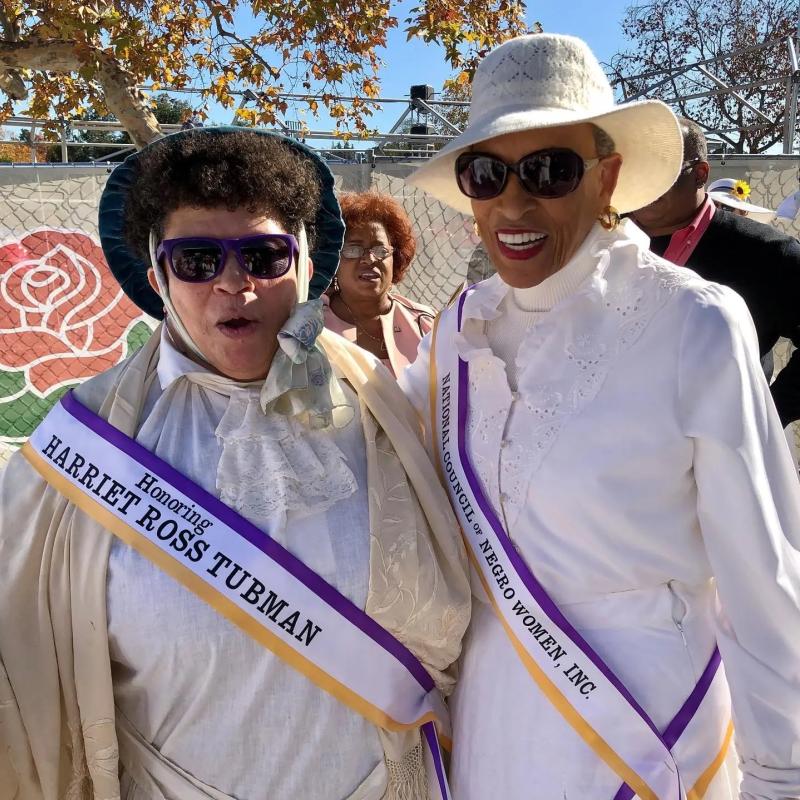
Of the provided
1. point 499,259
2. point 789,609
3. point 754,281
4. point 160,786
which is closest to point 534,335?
point 499,259

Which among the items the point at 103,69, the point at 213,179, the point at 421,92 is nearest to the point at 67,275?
the point at 103,69

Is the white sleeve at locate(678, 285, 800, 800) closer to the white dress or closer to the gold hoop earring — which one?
the white dress

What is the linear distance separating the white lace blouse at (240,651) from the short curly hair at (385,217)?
7.43ft

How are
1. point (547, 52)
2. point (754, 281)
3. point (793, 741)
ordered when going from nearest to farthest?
point (793, 741) < point (547, 52) < point (754, 281)

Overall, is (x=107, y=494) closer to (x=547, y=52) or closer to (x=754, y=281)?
(x=547, y=52)

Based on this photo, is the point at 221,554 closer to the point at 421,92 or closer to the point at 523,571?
the point at 523,571

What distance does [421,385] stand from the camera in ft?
7.01

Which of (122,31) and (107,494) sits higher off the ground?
(122,31)

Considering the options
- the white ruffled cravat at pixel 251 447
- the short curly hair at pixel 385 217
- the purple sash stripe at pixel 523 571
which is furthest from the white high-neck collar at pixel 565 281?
the short curly hair at pixel 385 217

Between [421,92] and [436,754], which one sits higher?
Answer: [421,92]

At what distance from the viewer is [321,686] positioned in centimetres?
161

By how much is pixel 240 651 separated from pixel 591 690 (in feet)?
2.18

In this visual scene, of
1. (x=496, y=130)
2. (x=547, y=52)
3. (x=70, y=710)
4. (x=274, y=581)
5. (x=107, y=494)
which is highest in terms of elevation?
(x=547, y=52)

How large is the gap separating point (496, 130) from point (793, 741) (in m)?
1.26
